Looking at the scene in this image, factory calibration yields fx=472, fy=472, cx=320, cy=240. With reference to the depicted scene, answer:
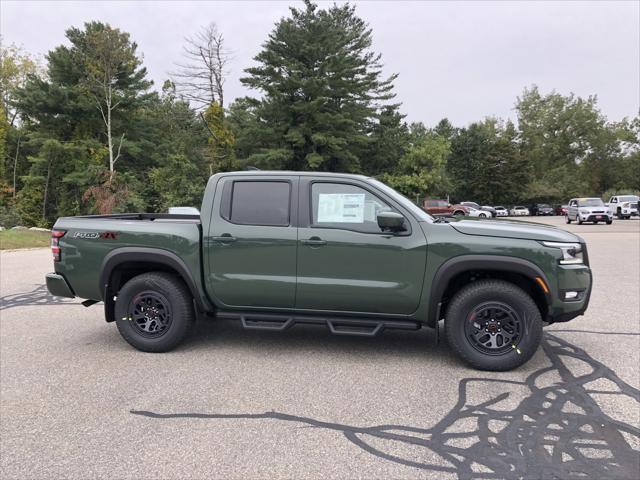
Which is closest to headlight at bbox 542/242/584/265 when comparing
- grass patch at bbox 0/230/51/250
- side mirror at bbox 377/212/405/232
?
side mirror at bbox 377/212/405/232

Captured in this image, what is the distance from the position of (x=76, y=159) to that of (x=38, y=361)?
111ft

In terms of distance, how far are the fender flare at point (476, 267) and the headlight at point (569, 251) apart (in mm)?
233

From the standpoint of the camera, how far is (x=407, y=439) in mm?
3039

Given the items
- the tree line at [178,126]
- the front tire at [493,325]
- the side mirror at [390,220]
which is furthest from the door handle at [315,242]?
the tree line at [178,126]

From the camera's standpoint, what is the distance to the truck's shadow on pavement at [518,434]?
2717 mm

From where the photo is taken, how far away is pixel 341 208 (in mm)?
4539

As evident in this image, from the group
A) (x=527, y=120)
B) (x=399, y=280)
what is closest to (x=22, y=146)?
(x=399, y=280)

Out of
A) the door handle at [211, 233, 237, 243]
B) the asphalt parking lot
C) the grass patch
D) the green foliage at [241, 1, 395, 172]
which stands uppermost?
the green foliage at [241, 1, 395, 172]

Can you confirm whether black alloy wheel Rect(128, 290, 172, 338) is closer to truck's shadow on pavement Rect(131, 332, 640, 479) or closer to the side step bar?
the side step bar

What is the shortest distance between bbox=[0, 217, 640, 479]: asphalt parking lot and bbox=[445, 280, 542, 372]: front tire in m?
0.18

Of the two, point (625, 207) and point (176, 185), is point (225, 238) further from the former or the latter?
point (625, 207)

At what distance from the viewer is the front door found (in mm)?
4285

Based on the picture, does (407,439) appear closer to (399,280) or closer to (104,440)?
(399,280)

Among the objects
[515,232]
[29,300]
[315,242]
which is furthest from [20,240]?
[515,232]
